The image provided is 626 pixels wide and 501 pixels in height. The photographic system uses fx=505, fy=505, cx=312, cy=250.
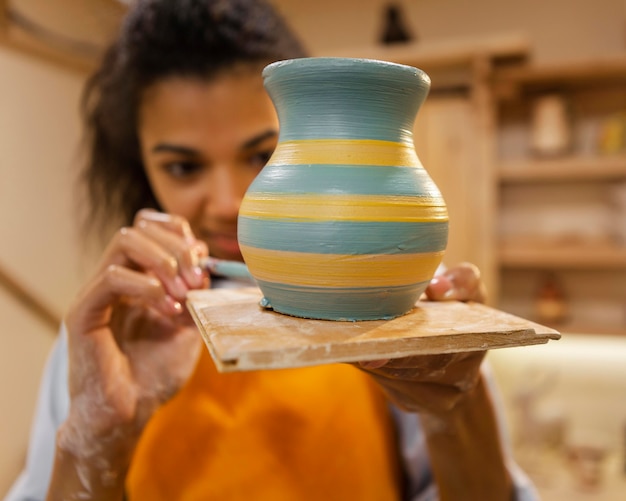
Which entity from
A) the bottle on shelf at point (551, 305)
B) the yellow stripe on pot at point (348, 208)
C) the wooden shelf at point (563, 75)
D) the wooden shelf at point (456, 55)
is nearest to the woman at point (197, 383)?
the yellow stripe on pot at point (348, 208)

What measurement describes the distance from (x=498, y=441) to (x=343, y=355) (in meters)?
0.51

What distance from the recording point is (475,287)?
0.54 m

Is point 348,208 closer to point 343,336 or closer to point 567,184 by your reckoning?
point 343,336

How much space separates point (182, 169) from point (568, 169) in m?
1.32

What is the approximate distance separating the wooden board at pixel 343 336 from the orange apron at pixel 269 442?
0.40m

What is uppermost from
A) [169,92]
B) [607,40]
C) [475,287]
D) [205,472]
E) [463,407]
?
[607,40]

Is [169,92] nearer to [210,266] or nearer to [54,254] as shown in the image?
[210,266]

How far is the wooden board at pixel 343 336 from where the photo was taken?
33 cm

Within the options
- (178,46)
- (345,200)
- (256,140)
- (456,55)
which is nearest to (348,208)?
(345,200)

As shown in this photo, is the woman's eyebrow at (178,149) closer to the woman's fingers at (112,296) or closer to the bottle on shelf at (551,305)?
the woman's fingers at (112,296)

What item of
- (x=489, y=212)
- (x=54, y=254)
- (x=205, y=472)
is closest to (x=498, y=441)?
(x=205, y=472)

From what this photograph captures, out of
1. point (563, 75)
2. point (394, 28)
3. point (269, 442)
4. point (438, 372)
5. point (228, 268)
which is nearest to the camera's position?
point (438, 372)

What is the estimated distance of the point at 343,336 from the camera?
366 mm

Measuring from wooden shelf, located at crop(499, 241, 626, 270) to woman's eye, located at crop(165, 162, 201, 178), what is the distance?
3.96ft
